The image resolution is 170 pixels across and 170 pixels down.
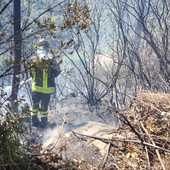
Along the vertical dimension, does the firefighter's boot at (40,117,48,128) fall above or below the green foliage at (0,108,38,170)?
below

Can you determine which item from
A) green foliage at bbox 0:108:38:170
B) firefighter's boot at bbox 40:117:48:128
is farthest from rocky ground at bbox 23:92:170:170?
firefighter's boot at bbox 40:117:48:128

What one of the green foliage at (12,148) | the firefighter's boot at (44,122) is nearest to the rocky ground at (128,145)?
the green foliage at (12,148)

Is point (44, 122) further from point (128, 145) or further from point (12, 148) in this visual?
point (12, 148)

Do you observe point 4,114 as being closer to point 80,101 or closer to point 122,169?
point 122,169

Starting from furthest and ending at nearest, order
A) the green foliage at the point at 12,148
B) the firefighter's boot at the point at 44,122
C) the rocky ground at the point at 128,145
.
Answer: the firefighter's boot at the point at 44,122 < the rocky ground at the point at 128,145 < the green foliage at the point at 12,148

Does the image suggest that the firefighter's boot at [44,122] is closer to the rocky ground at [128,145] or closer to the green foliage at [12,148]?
the rocky ground at [128,145]

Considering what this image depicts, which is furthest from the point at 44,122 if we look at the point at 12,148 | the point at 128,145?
the point at 12,148

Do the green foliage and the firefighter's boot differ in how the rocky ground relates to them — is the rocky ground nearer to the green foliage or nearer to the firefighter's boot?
the green foliage

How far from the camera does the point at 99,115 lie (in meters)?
9.91

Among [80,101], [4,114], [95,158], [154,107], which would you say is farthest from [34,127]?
[4,114]

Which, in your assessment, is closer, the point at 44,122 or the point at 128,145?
the point at 128,145

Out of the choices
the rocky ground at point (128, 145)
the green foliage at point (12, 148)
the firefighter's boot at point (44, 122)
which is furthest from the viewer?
the firefighter's boot at point (44, 122)

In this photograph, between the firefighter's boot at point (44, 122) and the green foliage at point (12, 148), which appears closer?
the green foliage at point (12, 148)

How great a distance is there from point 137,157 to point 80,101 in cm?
775
